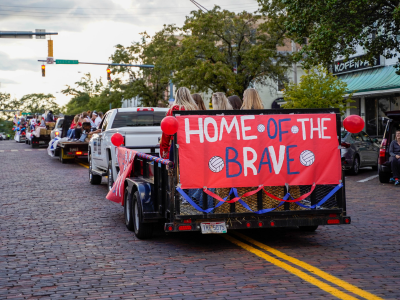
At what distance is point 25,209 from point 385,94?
1017 inches

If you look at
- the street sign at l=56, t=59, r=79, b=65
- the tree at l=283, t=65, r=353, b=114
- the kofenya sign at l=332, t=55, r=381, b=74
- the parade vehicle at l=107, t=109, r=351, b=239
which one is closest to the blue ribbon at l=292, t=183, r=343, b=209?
the parade vehicle at l=107, t=109, r=351, b=239

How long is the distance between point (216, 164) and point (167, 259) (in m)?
1.27

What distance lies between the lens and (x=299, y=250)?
287 inches

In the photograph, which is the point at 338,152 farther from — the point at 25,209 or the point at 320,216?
the point at 25,209

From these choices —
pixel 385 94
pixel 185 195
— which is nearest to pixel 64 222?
pixel 185 195

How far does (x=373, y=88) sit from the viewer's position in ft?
102

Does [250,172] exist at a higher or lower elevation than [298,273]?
higher

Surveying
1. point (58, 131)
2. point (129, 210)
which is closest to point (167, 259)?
point (129, 210)

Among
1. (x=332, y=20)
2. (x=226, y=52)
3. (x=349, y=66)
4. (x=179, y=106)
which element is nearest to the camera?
(x=179, y=106)

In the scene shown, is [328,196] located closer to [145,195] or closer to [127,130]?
[145,195]

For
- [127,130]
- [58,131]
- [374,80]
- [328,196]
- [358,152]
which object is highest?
[374,80]

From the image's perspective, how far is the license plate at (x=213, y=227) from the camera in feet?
23.1

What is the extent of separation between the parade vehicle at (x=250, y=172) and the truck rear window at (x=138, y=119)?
6.73 metres

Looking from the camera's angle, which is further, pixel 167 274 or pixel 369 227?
pixel 369 227
